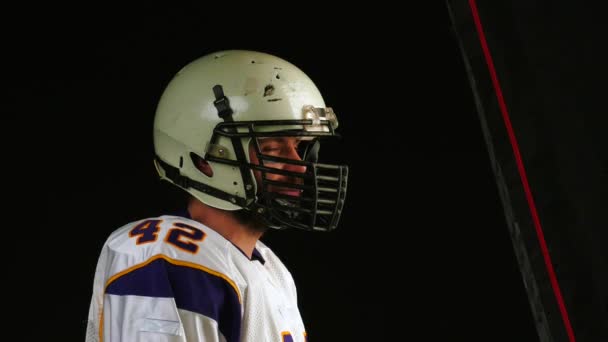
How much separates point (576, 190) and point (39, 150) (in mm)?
1691

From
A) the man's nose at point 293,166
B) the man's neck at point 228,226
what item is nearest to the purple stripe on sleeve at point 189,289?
the man's neck at point 228,226

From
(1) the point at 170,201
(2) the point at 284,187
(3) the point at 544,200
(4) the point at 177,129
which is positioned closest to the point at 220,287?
(2) the point at 284,187

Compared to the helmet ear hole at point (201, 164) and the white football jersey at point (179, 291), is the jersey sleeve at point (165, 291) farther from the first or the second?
the helmet ear hole at point (201, 164)

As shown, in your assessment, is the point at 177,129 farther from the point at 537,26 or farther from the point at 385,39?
the point at 385,39

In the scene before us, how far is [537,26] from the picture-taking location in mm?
1276

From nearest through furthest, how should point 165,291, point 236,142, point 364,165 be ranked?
point 165,291, point 236,142, point 364,165

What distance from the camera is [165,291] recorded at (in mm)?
1501

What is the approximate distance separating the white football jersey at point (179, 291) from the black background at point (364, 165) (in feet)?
3.20

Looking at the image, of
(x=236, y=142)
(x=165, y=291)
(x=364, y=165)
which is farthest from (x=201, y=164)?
(x=364, y=165)

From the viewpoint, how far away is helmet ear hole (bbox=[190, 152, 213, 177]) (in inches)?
69.9

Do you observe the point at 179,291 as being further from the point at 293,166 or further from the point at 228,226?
the point at 293,166

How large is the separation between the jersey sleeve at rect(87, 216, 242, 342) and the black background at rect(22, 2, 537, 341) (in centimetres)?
102

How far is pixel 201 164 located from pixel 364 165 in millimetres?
1066

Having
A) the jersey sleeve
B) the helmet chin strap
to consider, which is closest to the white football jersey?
the jersey sleeve
